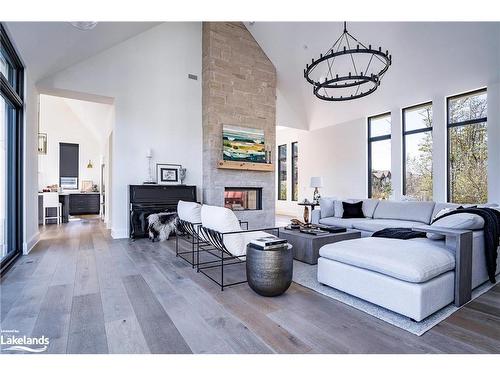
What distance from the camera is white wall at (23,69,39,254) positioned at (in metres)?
4.02

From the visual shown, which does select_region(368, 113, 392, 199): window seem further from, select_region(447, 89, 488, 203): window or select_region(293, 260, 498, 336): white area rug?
select_region(293, 260, 498, 336): white area rug

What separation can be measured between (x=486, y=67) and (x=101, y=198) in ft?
34.7

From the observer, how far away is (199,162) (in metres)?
6.33

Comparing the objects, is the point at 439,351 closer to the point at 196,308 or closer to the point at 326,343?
the point at 326,343

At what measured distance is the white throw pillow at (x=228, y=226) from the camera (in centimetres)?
280

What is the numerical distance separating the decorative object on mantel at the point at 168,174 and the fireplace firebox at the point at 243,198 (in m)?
1.16

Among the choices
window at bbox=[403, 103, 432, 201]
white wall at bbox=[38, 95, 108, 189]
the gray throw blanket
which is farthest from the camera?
white wall at bbox=[38, 95, 108, 189]

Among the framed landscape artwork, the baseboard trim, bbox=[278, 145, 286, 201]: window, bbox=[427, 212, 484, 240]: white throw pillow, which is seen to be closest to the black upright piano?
the framed landscape artwork

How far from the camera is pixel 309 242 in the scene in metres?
3.62

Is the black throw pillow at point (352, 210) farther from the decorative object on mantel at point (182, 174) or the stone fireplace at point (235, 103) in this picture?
the decorative object on mantel at point (182, 174)

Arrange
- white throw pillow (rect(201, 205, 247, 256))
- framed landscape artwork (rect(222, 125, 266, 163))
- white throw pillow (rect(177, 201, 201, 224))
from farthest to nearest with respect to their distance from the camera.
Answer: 1. framed landscape artwork (rect(222, 125, 266, 163))
2. white throw pillow (rect(177, 201, 201, 224))
3. white throw pillow (rect(201, 205, 247, 256))

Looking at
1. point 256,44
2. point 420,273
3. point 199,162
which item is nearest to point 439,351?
point 420,273

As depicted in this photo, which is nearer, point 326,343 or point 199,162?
point 326,343
